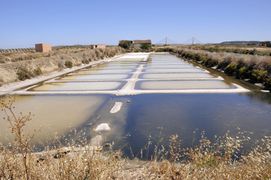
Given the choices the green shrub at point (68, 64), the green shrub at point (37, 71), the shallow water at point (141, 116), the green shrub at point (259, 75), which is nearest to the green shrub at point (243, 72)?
the green shrub at point (259, 75)

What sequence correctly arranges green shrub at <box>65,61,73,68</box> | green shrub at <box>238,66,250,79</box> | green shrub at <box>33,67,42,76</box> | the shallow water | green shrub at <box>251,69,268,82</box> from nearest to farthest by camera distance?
the shallow water, green shrub at <box>251,69,268,82</box>, green shrub at <box>238,66,250,79</box>, green shrub at <box>33,67,42,76</box>, green shrub at <box>65,61,73,68</box>

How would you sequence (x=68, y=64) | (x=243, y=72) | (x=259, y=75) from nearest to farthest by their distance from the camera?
(x=259, y=75) < (x=243, y=72) < (x=68, y=64)

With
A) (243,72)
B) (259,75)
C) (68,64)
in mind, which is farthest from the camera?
(68,64)

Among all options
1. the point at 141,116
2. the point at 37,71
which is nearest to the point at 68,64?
the point at 37,71

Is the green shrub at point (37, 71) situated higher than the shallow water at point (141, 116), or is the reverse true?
the shallow water at point (141, 116)

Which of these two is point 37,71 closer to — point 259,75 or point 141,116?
point 259,75

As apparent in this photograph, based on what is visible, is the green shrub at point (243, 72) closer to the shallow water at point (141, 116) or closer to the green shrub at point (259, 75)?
the green shrub at point (259, 75)

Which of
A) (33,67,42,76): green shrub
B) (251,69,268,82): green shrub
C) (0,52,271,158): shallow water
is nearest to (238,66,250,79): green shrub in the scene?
(251,69,268,82): green shrub

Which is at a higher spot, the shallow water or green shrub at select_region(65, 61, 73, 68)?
the shallow water

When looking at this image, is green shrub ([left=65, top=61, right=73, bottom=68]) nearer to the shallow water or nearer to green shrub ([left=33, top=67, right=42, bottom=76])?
green shrub ([left=33, top=67, right=42, bottom=76])

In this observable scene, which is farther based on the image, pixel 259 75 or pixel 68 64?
pixel 68 64

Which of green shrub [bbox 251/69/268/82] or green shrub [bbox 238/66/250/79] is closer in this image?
green shrub [bbox 251/69/268/82]

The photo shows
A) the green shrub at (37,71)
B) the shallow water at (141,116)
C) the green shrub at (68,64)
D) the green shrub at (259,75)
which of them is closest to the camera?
the shallow water at (141,116)

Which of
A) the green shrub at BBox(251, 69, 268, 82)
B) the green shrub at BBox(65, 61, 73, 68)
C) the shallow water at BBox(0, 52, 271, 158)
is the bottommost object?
the green shrub at BBox(65, 61, 73, 68)
